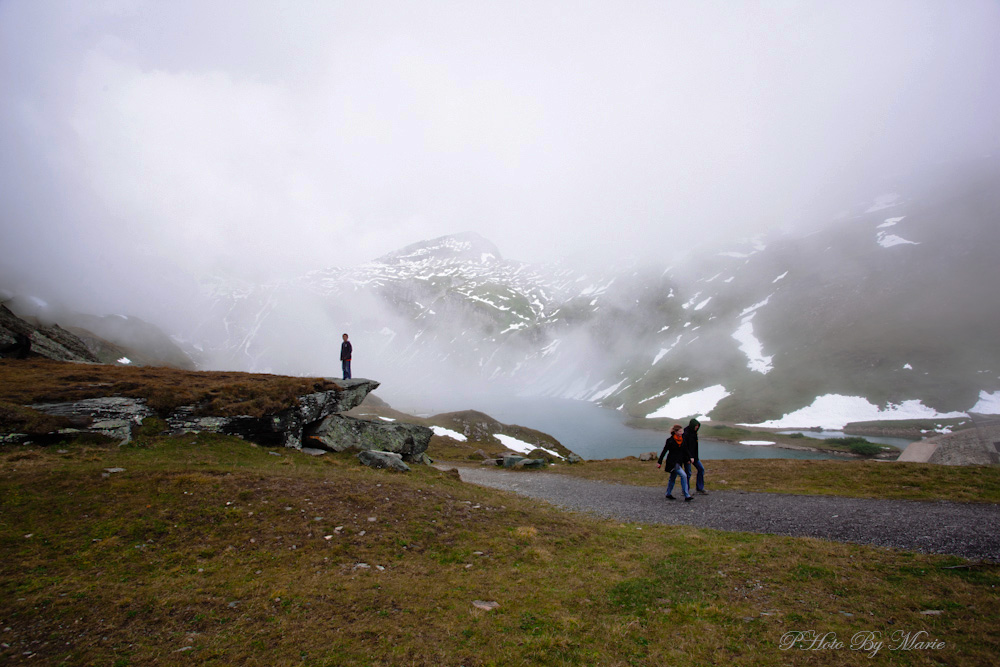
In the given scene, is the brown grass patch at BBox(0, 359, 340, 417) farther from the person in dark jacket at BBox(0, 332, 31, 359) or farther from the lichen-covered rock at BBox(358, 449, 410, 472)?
the lichen-covered rock at BBox(358, 449, 410, 472)

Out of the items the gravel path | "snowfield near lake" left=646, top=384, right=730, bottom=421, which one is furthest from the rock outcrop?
"snowfield near lake" left=646, top=384, right=730, bottom=421

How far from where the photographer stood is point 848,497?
22.3 meters

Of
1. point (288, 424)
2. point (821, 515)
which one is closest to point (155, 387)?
point (288, 424)

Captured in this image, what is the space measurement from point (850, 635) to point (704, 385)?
196 metres

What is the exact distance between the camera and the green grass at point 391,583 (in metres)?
7.55

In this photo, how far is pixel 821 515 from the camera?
715 inches

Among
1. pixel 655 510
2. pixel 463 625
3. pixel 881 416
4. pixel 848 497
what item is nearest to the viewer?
pixel 463 625

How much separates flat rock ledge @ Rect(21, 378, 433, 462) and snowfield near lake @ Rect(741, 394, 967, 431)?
146 m

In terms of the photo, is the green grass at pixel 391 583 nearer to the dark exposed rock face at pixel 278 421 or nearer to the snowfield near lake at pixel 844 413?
the dark exposed rock face at pixel 278 421

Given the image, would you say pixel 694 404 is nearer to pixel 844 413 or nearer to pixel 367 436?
pixel 844 413

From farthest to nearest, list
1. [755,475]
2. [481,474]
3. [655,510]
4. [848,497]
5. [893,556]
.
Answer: [481,474] < [755,475] < [848,497] < [655,510] < [893,556]

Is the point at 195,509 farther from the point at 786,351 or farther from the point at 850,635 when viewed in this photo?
the point at 786,351

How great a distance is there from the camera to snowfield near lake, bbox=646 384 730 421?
165 m

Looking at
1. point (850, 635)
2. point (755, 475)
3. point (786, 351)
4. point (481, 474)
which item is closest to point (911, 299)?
point (786, 351)
